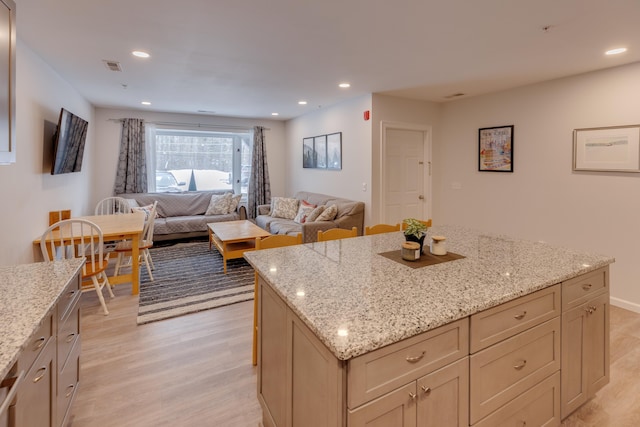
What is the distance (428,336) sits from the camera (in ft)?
3.73

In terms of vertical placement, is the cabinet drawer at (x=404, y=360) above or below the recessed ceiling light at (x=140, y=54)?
below

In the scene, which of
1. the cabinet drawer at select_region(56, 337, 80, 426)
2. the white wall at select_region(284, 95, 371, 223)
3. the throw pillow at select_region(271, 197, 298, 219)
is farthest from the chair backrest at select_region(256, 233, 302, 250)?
the throw pillow at select_region(271, 197, 298, 219)

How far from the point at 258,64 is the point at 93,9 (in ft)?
4.72

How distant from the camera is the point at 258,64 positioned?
334 cm

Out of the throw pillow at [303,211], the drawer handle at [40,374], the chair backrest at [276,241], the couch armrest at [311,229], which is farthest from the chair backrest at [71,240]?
the throw pillow at [303,211]

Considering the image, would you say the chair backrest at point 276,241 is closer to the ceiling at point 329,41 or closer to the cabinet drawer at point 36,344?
the cabinet drawer at point 36,344

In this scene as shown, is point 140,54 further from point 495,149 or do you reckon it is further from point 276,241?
point 495,149

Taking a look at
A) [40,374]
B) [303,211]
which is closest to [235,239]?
[303,211]

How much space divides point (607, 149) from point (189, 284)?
15.3 ft

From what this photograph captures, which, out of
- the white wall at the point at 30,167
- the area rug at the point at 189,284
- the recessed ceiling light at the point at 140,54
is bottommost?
the area rug at the point at 189,284

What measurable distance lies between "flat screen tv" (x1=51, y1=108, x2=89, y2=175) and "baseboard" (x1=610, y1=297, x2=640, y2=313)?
5910 mm

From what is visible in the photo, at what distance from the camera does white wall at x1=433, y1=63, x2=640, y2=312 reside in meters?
3.27

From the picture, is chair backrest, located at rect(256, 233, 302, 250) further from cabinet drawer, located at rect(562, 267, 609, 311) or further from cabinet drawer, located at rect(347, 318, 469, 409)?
cabinet drawer, located at rect(562, 267, 609, 311)

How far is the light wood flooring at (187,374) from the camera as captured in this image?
1858 millimetres
